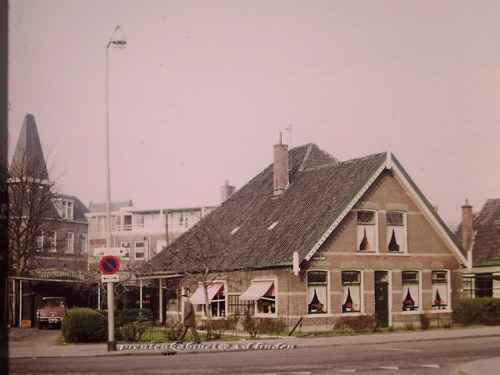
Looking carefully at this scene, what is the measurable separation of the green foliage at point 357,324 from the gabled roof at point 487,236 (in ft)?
43.6

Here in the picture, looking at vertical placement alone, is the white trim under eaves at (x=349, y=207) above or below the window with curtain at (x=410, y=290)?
above

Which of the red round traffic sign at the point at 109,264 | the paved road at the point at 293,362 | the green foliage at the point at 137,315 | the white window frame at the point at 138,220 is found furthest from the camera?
the white window frame at the point at 138,220

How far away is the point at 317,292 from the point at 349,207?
3932mm

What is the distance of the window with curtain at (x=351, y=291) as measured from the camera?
37094 millimetres

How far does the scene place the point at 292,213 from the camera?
3972 centimetres

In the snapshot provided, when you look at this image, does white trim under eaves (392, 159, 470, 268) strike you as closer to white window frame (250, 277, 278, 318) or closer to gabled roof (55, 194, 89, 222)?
white window frame (250, 277, 278, 318)

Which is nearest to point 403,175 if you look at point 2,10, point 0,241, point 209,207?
point 0,241

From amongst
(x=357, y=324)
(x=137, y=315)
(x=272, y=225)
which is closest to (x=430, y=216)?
(x=357, y=324)

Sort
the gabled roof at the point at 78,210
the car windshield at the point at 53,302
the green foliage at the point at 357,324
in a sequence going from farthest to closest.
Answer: the gabled roof at the point at 78,210
the car windshield at the point at 53,302
the green foliage at the point at 357,324

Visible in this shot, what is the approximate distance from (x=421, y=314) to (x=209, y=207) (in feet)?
202

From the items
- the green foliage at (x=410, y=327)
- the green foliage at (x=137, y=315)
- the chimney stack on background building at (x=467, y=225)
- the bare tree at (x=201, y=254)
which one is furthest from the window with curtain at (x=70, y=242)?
the green foliage at (x=410, y=327)

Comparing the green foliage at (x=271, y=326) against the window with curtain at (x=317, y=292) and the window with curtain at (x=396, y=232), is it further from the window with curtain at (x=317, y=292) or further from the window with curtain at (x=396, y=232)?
the window with curtain at (x=396, y=232)

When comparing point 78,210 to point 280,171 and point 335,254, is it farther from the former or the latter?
point 335,254

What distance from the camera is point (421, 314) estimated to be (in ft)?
124
